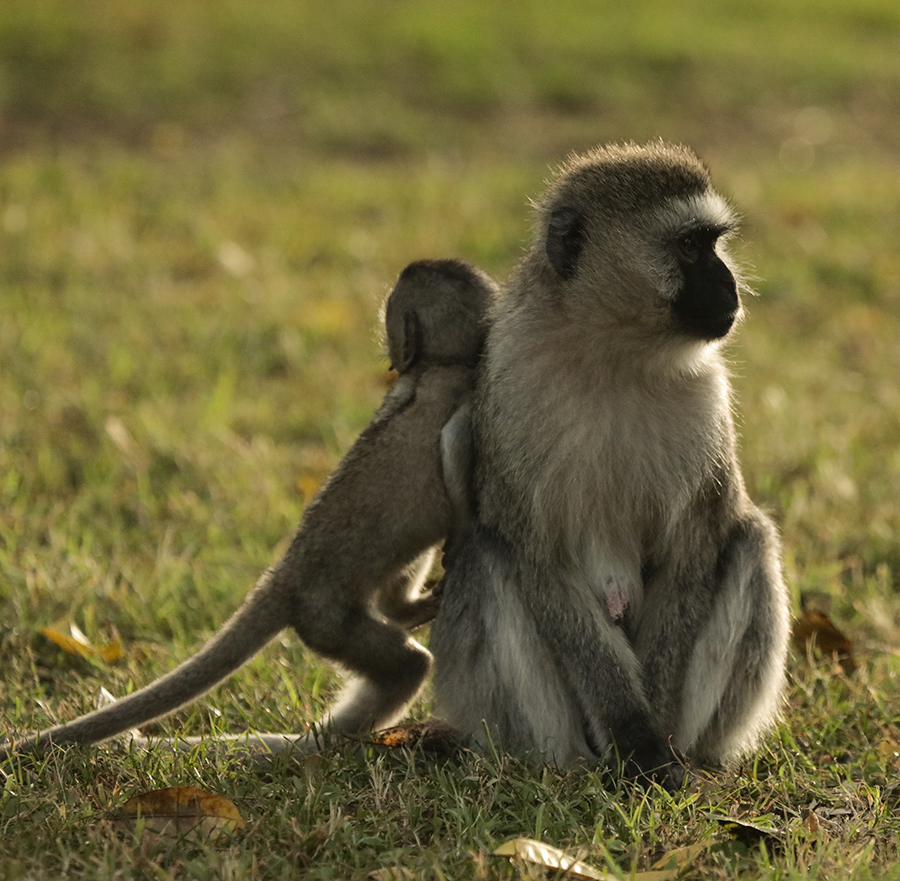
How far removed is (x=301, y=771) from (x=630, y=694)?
31.5 inches

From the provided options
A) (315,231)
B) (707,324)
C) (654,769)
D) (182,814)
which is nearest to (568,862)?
(654,769)

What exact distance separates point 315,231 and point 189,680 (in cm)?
514

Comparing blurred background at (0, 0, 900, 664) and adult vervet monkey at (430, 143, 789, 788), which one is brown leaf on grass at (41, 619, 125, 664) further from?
adult vervet monkey at (430, 143, 789, 788)

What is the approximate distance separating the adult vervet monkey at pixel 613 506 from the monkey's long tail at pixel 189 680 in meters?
0.42

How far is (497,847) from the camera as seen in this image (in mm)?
2725

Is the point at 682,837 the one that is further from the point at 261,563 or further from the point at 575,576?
the point at 261,563

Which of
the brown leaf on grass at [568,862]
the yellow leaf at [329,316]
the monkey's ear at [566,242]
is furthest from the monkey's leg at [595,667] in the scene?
the yellow leaf at [329,316]

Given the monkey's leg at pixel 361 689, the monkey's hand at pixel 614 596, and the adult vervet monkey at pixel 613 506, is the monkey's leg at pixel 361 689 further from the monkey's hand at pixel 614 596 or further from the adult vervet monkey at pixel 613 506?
the monkey's hand at pixel 614 596

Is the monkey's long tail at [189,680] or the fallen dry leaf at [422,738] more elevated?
the monkey's long tail at [189,680]

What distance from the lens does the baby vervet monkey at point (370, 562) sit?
3246 millimetres

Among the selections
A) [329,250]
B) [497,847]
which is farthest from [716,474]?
[329,250]

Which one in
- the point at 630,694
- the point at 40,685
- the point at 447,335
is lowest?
the point at 40,685

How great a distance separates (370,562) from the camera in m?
3.34

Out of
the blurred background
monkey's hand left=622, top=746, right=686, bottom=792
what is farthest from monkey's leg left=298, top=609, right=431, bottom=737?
the blurred background
